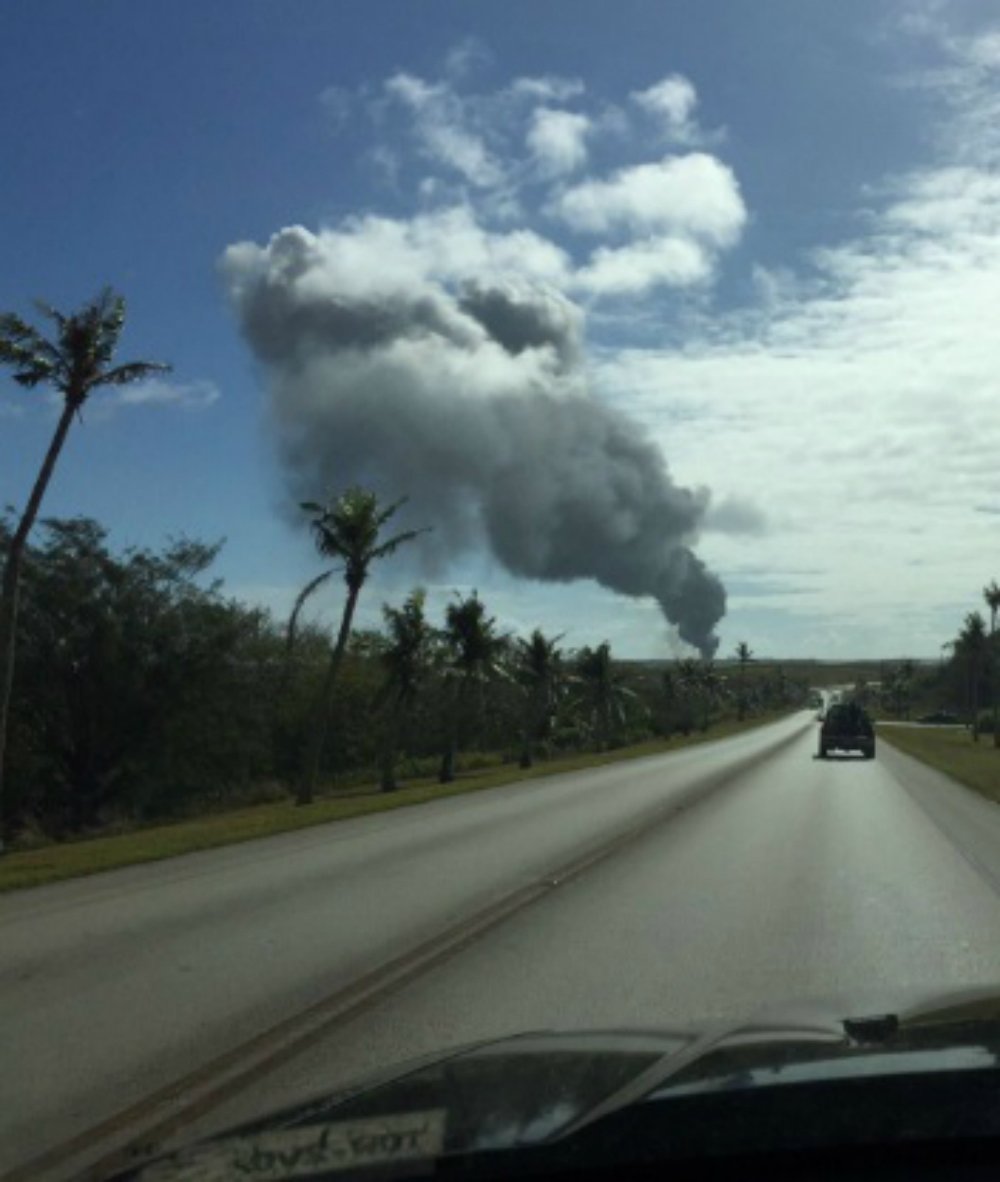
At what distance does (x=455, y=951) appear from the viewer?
10.7 m

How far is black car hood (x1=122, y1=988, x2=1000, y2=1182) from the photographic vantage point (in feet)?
11.4

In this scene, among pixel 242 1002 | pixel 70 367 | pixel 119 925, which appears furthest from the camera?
pixel 70 367

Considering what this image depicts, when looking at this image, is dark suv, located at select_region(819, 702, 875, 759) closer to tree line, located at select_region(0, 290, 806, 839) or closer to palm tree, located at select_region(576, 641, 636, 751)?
tree line, located at select_region(0, 290, 806, 839)

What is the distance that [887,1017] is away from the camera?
4.83m

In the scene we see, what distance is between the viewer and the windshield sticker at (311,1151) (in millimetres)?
3373

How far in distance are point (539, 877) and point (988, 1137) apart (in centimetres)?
1256

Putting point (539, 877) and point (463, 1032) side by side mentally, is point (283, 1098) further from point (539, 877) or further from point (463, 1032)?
point (539, 877)

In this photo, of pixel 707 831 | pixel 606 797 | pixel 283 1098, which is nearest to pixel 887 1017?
pixel 283 1098

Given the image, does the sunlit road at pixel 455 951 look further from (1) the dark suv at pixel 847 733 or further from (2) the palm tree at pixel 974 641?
(2) the palm tree at pixel 974 641

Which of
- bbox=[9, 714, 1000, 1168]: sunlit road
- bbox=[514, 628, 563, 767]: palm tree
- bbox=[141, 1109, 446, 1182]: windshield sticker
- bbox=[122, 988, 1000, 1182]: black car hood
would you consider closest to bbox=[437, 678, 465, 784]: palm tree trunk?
bbox=[514, 628, 563, 767]: palm tree

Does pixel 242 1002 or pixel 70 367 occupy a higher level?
pixel 70 367

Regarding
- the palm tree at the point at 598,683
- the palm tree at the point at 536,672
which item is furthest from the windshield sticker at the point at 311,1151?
the palm tree at the point at 598,683

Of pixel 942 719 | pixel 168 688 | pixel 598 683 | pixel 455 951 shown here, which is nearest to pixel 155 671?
pixel 168 688

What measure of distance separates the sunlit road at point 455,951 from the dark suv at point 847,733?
1225 inches
